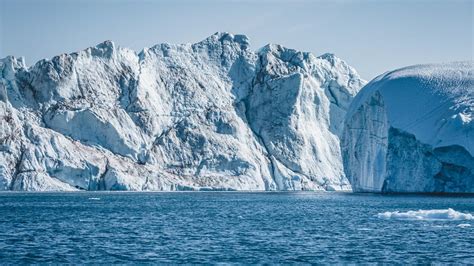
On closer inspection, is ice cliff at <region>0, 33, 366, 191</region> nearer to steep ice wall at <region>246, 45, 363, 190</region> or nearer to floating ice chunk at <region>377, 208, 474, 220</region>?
steep ice wall at <region>246, 45, 363, 190</region>

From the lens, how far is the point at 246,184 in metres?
152

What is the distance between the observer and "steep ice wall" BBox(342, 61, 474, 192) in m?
99.7

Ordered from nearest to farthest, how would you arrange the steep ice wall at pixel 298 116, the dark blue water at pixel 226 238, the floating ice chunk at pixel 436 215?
the dark blue water at pixel 226 238 < the floating ice chunk at pixel 436 215 < the steep ice wall at pixel 298 116

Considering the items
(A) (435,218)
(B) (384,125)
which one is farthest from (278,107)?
(A) (435,218)

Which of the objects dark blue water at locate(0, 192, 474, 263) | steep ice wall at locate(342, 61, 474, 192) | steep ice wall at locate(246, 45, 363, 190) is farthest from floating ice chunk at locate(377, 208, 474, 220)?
steep ice wall at locate(246, 45, 363, 190)

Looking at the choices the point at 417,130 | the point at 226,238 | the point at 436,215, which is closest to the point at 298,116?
the point at 417,130

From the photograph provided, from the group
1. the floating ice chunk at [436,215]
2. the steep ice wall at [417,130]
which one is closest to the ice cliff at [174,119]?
the steep ice wall at [417,130]

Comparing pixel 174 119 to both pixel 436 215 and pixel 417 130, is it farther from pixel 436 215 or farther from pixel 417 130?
pixel 436 215

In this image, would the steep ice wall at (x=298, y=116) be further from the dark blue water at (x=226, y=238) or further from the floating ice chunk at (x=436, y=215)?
the floating ice chunk at (x=436, y=215)

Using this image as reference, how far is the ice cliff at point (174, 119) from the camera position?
131625 mm

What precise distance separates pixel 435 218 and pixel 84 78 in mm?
106974

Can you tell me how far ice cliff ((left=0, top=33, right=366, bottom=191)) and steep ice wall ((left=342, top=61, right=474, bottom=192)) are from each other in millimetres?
36937

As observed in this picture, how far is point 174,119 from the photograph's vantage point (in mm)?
161375

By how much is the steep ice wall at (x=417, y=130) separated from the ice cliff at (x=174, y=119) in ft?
121
